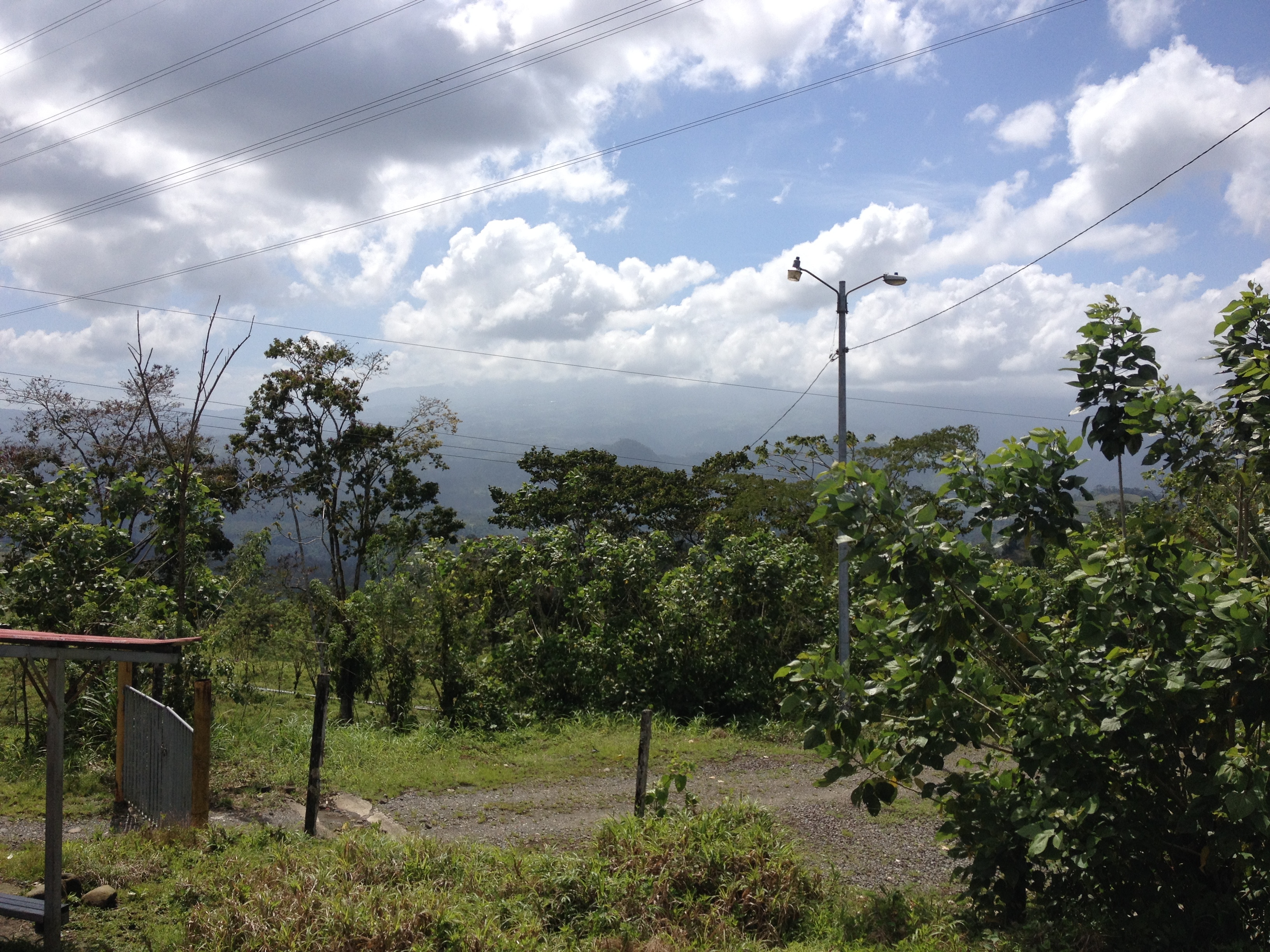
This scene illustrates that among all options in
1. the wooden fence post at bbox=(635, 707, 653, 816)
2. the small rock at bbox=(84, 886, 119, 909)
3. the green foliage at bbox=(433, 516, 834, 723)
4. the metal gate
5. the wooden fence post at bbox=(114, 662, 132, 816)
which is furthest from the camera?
the green foliage at bbox=(433, 516, 834, 723)

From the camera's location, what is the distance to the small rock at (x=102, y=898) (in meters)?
5.92

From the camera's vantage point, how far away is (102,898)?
5934 mm

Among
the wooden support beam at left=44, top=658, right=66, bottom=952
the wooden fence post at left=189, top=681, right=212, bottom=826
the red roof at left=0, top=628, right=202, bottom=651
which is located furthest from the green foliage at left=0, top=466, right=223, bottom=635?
the red roof at left=0, top=628, right=202, bottom=651

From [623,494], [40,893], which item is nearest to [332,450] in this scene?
[623,494]

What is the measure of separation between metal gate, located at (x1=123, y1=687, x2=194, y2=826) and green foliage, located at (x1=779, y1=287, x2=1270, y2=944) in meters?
5.50

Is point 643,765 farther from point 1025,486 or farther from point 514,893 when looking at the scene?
point 1025,486

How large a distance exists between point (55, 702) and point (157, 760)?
9.38ft

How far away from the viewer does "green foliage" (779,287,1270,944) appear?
4.64 meters

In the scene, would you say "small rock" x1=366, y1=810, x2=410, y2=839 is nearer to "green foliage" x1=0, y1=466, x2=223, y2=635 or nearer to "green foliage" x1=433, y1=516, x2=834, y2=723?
"green foliage" x1=0, y1=466, x2=223, y2=635

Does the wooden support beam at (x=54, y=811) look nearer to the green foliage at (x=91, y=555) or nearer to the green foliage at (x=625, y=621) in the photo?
the green foliage at (x=91, y=555)

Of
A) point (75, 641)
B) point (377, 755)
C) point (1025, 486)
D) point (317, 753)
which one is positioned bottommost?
point (377, 755)

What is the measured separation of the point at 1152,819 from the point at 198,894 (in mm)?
6051

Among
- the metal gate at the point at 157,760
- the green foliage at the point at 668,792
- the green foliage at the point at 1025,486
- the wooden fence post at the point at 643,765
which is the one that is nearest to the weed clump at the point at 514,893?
the green foliage at the point at 668,792

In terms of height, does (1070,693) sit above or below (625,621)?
above
